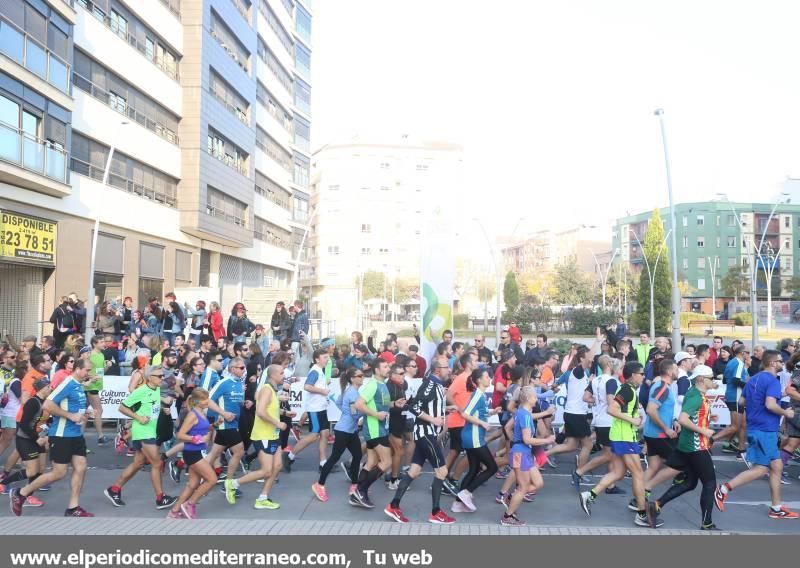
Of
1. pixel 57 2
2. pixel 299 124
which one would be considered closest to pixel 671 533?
pixel 57 2

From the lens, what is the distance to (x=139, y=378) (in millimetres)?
8633

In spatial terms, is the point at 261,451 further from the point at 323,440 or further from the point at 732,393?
the point at 732,393

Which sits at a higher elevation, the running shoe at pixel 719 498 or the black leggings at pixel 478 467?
the black leggings at pixel 478 467

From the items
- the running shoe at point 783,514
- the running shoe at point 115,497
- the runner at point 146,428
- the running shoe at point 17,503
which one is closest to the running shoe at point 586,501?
the running shoe at point 783,514

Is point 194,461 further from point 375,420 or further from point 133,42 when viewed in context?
point 133,42

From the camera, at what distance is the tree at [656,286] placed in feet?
173

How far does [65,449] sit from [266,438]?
7.39ft

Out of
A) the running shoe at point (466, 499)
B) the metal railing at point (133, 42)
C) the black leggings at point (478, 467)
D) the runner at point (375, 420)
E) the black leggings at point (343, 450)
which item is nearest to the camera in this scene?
the black leggings at point (478, 467)

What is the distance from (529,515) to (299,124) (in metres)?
51.6

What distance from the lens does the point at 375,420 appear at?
8.69m

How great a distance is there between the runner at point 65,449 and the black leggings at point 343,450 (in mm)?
2765

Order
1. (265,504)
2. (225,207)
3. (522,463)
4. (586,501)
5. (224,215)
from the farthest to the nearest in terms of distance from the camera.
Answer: (225,207)
(224,215)
(265,504)
(586,501)
(522,463)

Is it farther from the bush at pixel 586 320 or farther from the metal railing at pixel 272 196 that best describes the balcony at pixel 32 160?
the bush at pixel 586 320

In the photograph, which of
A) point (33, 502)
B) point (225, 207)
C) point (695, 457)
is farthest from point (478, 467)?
point (225, 207)
